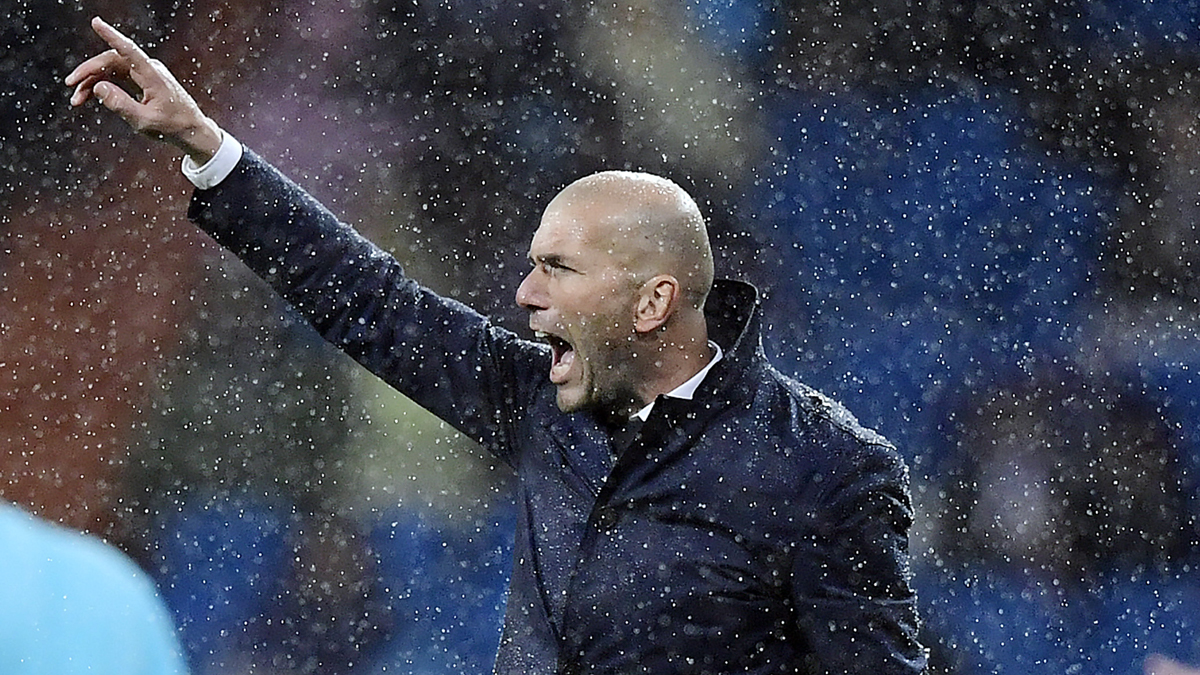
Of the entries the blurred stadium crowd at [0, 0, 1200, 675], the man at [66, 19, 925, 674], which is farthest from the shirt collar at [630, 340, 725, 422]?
the blurred stadium crowd at [0, 0, 1200, 675]

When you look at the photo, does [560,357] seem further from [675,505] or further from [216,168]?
[216,168]

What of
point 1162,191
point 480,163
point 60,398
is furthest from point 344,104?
point 1162,191

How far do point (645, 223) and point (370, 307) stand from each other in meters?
0.24

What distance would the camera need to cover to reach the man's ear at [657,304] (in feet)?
3.89

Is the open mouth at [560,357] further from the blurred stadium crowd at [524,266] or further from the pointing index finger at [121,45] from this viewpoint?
the blurred stadium crowd at [524,266]

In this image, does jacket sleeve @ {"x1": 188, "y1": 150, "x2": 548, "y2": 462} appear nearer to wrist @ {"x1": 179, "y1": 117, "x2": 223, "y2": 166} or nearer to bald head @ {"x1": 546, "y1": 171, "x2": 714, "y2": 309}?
wrist @ {"x1": 179, "y1": 117, "x2": 223, "y2": 166}

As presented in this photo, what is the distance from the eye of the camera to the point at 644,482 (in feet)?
3.80

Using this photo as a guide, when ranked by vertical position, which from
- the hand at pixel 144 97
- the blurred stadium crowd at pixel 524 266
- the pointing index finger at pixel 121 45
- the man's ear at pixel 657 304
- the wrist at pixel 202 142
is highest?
the pointing index finger at pixel 121 45

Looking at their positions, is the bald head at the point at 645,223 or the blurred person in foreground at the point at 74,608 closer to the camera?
the bald head at the point at 645,223

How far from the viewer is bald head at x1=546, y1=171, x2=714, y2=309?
3.87 feet

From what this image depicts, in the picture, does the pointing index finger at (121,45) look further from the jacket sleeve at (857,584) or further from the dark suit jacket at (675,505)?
the jacket sleeve at (857,584)

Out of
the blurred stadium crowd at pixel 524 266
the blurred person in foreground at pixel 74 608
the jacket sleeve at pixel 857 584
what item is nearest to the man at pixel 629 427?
the jacket sleeve at pixel 857 584

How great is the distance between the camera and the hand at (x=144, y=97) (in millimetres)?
Answer: 1102

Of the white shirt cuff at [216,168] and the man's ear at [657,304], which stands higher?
the white shirt cuff at [216,168]
